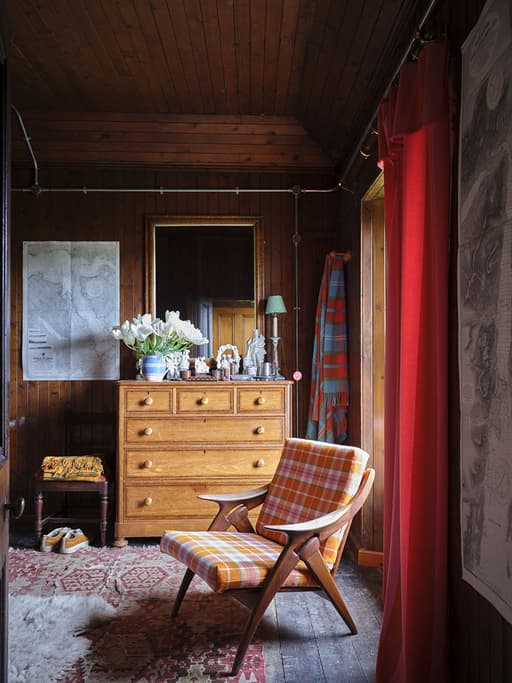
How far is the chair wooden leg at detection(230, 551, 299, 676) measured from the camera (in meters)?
2.24

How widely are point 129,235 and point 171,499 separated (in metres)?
2.11

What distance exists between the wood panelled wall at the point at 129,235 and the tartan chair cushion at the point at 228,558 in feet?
5.90

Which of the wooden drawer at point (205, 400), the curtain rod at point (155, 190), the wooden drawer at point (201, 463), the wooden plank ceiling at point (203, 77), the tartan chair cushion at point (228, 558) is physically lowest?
the tartan chair cushion at point (228, 558)

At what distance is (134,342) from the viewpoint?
4082 mm

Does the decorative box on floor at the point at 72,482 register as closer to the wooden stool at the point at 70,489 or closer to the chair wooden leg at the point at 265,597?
the wooden stool at the point at 70,489

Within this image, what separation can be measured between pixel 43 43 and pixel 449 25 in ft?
7.98

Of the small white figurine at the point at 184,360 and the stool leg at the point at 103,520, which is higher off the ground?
the small white figurine at the point at 184,360

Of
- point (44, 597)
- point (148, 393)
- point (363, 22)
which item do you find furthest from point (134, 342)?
point (363, 22)

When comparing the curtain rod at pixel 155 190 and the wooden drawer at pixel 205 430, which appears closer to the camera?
the wooden drawer at pixel 205 430

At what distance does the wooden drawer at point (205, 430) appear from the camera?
383cm

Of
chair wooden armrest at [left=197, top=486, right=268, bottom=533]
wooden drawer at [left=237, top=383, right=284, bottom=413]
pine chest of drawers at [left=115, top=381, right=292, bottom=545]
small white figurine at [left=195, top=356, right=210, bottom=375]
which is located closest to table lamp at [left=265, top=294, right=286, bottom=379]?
wooden drawer at [left=237, top=383, right=284, bottom=413]

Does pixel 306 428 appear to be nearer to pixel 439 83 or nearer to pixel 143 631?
pixel 143 631

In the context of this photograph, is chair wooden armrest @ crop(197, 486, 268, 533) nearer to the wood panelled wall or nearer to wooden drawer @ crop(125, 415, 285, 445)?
wooden drawer @ crop(125, 415, 285, 445)

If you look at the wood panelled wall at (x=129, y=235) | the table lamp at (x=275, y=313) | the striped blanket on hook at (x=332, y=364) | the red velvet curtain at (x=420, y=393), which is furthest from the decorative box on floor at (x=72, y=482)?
the red velvet curtain at (x=420, y=393)
